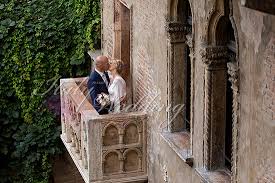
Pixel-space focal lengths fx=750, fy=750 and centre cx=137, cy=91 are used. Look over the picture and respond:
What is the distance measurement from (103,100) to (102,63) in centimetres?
53

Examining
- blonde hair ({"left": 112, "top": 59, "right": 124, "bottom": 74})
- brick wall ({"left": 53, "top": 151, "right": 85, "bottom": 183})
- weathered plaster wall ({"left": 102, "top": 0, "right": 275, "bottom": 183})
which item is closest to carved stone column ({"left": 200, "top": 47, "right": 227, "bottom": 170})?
weathered plaster wall ({"left": 102, "top": 0, "right": 275, "bottom": 183})

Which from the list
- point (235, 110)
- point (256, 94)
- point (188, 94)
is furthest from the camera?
point (188, 94)

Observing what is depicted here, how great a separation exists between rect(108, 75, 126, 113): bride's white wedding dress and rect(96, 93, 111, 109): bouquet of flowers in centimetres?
9

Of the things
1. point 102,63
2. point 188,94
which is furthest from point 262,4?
point 102,63

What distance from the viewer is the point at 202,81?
27.5 ft

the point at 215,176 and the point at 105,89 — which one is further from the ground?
the point at 105,89

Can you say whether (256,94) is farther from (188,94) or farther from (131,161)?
(131,161)

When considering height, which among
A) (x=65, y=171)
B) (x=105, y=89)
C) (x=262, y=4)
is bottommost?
(x=65, y=171)

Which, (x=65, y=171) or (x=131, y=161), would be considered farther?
(x=65, y=171)

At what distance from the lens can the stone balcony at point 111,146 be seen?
10281 millimetres

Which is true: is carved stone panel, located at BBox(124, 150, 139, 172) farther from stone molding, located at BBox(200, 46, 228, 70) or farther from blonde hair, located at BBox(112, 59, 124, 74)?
stone molding, located at BBox(200, 46, 228, 70)

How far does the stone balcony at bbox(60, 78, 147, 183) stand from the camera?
A: 1028 centimetres

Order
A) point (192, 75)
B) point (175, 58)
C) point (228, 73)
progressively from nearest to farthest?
point (228, 73)
point (192, 75)
point (175, 58)

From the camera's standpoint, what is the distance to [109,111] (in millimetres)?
10648
